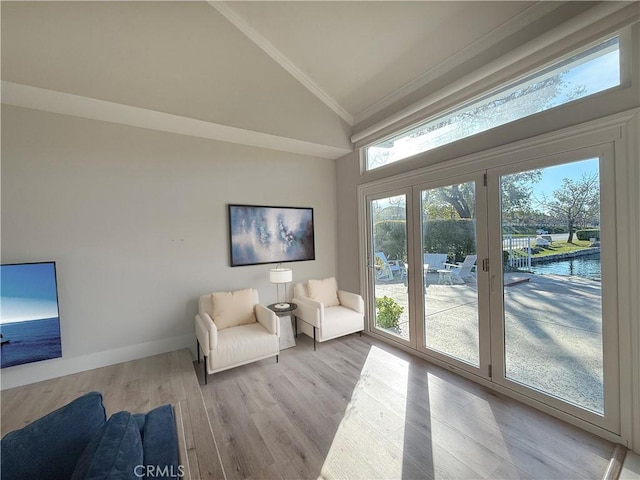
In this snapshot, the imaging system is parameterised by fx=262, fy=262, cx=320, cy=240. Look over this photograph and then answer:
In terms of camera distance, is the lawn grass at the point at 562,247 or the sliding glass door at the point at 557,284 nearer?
the sliding glass door at the point at 557,284

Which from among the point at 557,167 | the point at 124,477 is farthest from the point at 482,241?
the point at 124,477

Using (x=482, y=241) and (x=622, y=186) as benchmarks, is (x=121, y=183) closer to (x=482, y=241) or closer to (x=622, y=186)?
(x=482, y=241)

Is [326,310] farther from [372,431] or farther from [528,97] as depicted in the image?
[528,97]

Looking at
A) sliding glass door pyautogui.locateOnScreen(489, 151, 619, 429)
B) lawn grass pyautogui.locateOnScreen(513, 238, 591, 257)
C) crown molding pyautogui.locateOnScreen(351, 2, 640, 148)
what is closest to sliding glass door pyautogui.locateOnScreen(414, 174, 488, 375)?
sliding glass door pyautogui.locateOnScreen(489, 151, 619, 429)

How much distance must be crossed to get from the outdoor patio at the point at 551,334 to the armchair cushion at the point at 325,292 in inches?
70.9

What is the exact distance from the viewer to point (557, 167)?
2.15 m

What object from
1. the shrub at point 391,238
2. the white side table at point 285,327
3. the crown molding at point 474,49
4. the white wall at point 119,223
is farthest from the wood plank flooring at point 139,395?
the crown molding at point 474,49

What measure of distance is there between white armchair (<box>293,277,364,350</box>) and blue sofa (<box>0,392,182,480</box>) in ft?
7.76

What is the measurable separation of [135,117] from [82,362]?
2.68 m

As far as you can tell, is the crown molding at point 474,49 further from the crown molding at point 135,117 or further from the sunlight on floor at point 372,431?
the sunlight on floor at point 372,431

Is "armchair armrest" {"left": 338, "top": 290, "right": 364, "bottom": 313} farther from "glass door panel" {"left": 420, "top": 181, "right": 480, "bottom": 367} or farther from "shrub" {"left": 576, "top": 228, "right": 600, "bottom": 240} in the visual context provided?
"shrub" {"left": 576, "top": 228, "right": 600, "bottom": 240}

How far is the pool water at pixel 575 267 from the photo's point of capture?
78.5 inches

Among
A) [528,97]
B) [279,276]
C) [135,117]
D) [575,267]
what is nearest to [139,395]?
[279,276]

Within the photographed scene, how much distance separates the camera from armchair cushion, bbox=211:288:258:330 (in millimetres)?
3174
